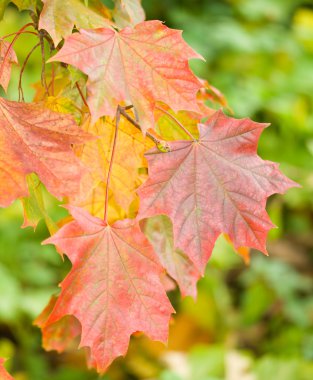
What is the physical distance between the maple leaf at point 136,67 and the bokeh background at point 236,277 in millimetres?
1833

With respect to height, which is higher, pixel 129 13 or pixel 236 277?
pixel 129 13

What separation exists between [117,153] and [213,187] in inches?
6.1

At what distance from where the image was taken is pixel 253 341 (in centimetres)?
327

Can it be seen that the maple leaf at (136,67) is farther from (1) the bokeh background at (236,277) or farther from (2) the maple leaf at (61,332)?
(1) the bokeh background at (236,277)

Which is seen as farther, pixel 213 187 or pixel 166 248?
pixel 166 248

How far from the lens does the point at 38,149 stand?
798mm

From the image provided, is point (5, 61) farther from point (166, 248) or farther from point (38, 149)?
point (166, 248)

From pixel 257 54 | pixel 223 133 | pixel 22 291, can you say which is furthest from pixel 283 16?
pixel 223 133

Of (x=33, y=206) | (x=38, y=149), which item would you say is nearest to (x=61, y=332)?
(x=33, y=206)

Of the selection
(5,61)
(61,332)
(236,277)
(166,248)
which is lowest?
(236,277)

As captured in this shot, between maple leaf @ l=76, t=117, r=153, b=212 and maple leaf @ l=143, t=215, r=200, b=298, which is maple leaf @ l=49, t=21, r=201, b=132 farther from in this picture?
maple leaf @ l=143, t=215, r=200, b=298

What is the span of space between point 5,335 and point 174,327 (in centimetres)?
83

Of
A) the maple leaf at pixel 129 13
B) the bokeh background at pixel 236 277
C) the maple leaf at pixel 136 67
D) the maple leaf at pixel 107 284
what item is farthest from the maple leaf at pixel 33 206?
the bokeh background at pixel 236 277

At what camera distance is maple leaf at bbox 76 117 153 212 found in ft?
3.06
